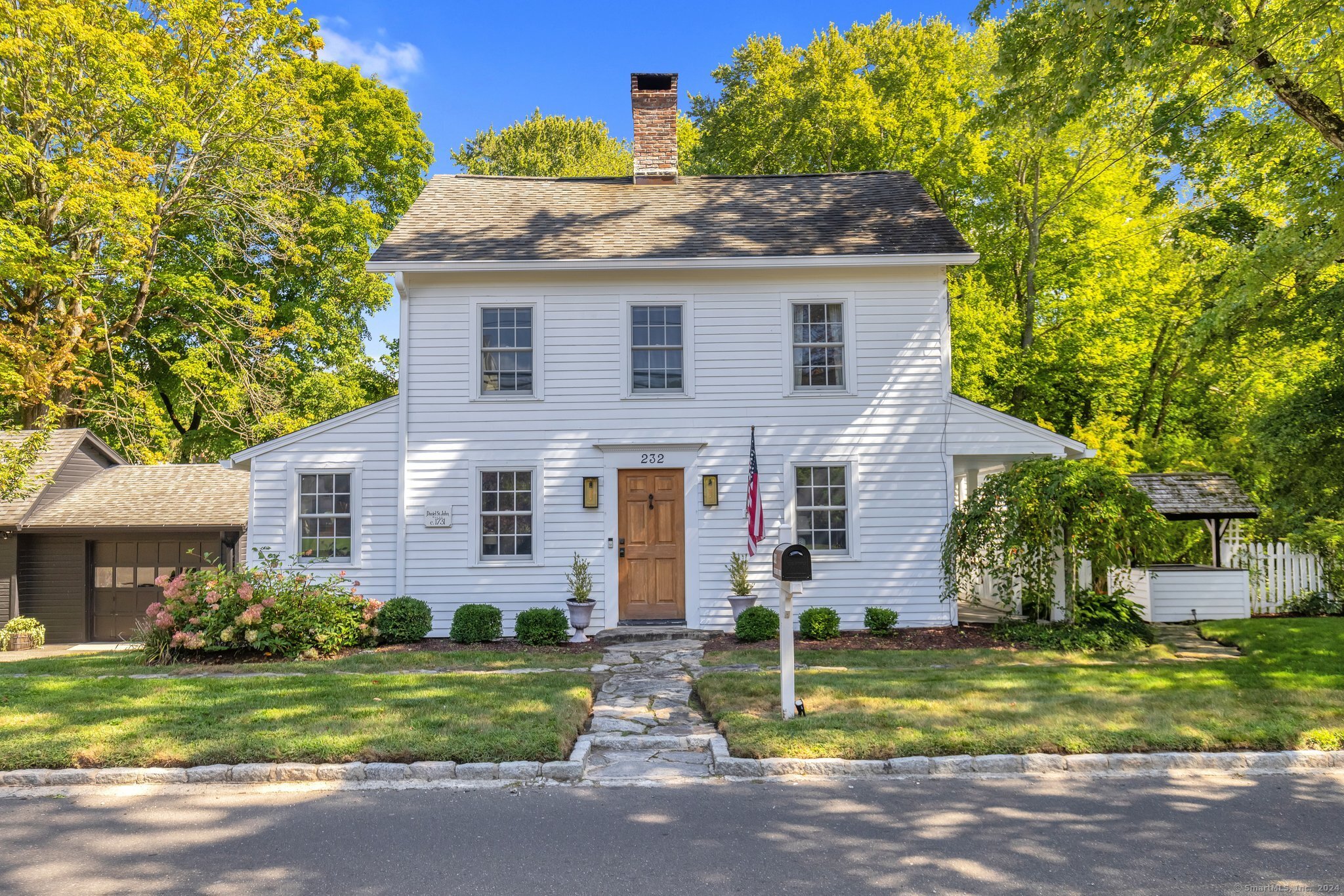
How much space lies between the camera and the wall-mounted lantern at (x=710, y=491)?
12859 millimetres

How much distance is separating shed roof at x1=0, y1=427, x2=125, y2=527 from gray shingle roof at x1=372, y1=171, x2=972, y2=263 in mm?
9406

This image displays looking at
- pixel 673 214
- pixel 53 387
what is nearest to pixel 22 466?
pixel 53 387

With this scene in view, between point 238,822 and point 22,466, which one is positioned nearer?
point 238,822

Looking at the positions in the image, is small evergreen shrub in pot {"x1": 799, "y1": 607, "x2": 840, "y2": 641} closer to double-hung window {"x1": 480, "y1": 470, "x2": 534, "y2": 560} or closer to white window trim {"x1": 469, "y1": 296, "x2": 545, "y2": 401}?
double-hung window {"x1": 480, "y1": 470, "x2": 534, "y2": 560}

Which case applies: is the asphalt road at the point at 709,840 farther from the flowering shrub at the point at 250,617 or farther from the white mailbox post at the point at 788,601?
the flowering shrub at the point at 250,617

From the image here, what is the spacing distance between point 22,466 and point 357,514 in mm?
6294

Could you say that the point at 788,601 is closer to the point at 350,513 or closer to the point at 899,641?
the point at 899,641

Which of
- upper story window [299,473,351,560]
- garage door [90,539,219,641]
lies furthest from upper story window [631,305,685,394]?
garage door [90,539,219,641]

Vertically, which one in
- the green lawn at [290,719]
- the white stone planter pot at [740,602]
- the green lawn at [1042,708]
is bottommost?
the green lawn at [1042,708]

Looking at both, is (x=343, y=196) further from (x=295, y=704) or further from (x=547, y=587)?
(x=295, y=704)

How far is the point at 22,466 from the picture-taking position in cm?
1402

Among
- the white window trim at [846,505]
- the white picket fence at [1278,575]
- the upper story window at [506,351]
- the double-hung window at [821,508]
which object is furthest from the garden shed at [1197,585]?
the upper story window at [506,351]

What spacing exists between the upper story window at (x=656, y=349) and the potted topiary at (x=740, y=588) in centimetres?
295

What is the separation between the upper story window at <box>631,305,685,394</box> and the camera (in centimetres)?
1324
